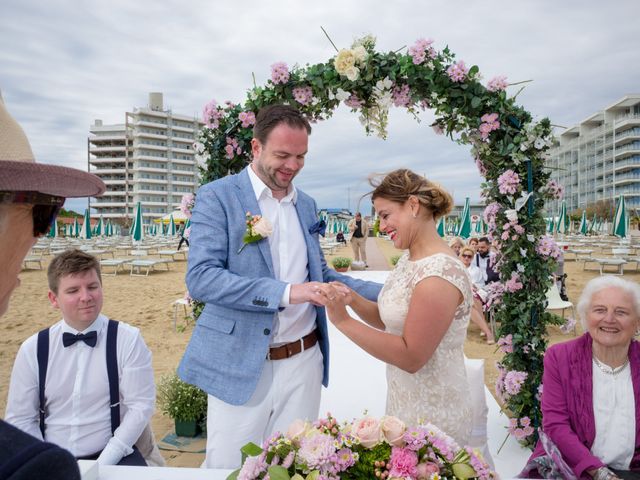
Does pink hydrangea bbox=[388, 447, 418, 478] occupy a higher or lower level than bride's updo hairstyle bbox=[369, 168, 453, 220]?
lower

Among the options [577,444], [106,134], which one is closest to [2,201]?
[577,444]

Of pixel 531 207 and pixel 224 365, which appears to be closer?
pixel 224 365

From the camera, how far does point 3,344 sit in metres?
8.48

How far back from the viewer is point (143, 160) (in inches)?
3716

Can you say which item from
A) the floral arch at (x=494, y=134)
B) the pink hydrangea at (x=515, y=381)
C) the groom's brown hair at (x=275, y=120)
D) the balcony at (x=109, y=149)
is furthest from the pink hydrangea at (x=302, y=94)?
the balcony at (x=109, y=149)

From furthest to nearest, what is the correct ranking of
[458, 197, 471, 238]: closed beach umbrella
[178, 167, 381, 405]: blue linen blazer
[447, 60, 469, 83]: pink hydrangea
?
[458, 197, 471, 238]: closed beach umbrella → [447, 60, 469, 83]: pink hydrangea → [178, 167, 381, 405]: blue linen blazer

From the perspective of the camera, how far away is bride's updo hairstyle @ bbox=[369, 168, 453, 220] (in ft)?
7.54

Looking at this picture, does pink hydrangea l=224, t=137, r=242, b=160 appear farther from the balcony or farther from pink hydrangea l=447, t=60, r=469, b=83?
the balcony

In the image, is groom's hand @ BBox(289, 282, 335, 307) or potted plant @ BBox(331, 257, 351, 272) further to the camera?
potted plant @ BBox(331, 257, 351, 272)

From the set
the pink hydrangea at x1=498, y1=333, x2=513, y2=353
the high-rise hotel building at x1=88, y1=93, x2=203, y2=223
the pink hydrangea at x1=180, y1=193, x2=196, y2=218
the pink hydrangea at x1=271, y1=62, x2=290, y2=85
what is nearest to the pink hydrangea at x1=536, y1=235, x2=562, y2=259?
the pink hydrangea at x1=498, y1=333, x2=513, y2=353

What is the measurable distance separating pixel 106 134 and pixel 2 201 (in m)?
108

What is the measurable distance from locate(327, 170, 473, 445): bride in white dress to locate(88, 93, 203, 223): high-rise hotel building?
3719 inches

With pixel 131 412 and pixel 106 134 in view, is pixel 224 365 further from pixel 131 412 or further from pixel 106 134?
pixel 106 134

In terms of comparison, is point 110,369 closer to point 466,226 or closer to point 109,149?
point 466,226
